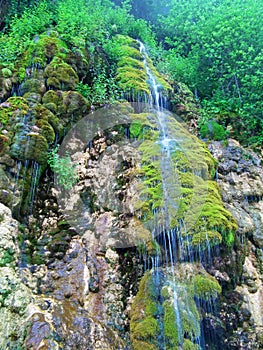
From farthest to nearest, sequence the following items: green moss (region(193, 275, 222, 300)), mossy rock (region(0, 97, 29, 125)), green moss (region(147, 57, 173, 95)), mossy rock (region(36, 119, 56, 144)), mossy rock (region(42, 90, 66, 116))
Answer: green moss (region(147, 57, 173, 95)), mossy rock (region(42, 90, 66, 116)), mossy rock (region(36, 119, 56, 144)), mossy rock (region(0, 97, 29, 125)), green moss (region(193, 275, 222, 300))

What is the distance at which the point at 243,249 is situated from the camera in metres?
6.77

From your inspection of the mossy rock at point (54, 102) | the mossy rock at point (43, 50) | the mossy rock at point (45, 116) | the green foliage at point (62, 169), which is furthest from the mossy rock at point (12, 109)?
the mossy rock at point (43, 50)

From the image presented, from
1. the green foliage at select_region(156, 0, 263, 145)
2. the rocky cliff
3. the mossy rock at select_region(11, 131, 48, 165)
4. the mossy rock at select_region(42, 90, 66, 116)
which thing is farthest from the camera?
the green foliage at select_region(156, 0, 263, 145)

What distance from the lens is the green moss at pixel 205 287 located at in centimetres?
556

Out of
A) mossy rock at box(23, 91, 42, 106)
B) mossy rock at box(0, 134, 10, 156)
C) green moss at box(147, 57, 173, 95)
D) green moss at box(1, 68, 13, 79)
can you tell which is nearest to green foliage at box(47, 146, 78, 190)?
mossy rock at box(0, 134, 10, 156)

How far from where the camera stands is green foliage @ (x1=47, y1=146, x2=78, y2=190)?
6617 millimetres

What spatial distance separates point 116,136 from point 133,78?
2.56 metres

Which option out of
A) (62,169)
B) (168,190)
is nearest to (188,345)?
(168,190)

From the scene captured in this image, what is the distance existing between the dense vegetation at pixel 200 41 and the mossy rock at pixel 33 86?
5.85 feet

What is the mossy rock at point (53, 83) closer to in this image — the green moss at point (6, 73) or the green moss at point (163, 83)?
the green moss at point (6, 73)

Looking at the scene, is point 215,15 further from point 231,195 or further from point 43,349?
point 43,349

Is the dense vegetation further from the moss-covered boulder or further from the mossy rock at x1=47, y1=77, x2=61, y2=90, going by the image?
the moss-covered boulder

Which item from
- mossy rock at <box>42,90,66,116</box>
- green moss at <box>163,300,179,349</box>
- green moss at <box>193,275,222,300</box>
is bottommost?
green moss at <box>163,300,179,349</box>

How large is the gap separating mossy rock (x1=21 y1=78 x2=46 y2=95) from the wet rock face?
15.7ft
